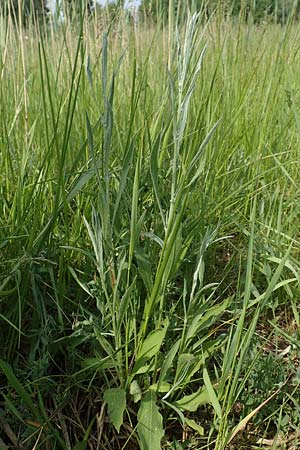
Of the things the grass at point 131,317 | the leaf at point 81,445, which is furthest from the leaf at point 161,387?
the leaf at point 81,445

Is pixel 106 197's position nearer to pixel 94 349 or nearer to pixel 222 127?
pixel 94 349

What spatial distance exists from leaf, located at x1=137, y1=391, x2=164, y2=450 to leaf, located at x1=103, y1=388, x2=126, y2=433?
4cm

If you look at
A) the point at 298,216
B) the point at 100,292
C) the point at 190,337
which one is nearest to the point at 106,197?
the point at 100,292

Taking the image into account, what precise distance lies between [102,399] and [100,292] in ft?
0.62

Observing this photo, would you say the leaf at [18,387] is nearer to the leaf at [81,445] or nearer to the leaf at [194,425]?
the leaf at [81,445]

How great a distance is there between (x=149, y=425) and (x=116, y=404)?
63 mm

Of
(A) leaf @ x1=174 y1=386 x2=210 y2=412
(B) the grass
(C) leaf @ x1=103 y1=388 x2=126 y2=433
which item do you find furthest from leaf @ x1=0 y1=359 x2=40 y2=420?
(A) leaf @ x1=174 y1=386 x2=210 y2=412

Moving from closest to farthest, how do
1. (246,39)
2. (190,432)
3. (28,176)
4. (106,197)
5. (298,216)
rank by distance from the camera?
(106,197) → (190,432) → (28,176) → (298,216) → (246,39)

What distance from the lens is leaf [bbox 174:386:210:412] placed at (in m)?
0.78

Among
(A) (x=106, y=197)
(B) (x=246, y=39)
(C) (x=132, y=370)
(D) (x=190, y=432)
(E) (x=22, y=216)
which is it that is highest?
(B) (x=246, y=39)

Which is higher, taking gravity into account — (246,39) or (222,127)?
(246,39)

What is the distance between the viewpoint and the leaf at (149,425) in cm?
74

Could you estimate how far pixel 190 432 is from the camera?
84 centimetres

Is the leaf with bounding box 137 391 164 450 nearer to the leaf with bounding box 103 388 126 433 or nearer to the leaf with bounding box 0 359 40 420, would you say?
the leaf with bounding box 103 388 126 433
